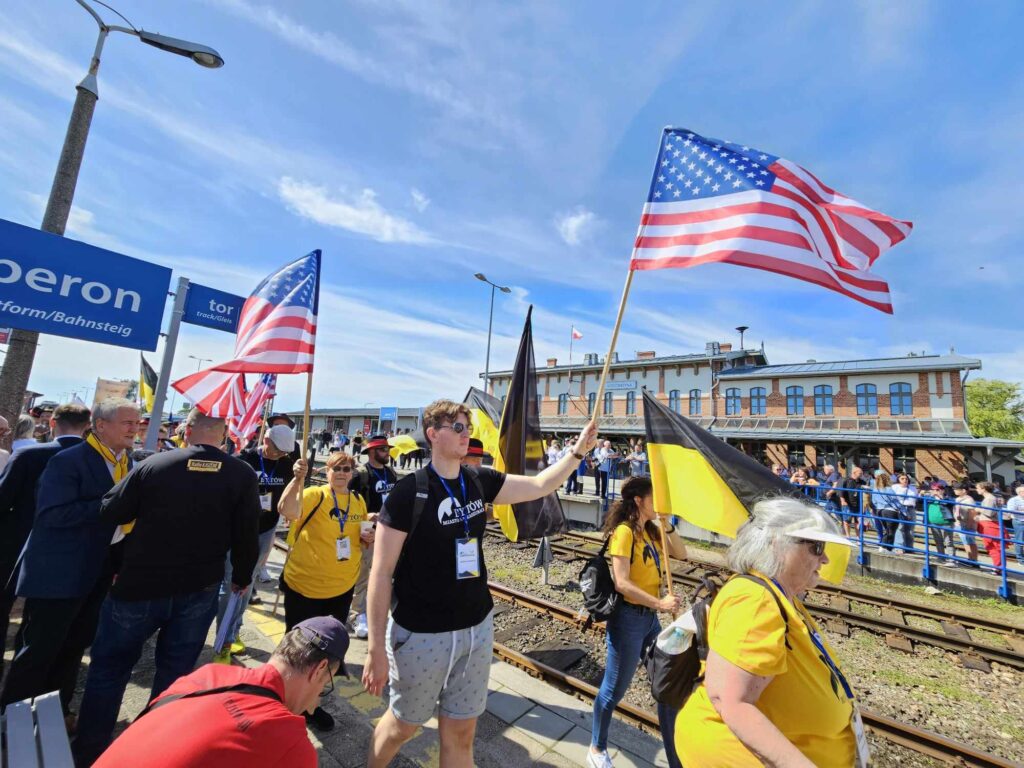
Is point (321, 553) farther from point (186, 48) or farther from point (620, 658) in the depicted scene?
point (186, 48)

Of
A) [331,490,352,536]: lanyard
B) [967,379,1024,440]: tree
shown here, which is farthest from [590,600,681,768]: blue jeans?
[967,379,1024,440]: tree

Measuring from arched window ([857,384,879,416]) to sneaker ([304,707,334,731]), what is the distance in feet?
121

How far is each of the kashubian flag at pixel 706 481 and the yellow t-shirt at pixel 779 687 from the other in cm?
174

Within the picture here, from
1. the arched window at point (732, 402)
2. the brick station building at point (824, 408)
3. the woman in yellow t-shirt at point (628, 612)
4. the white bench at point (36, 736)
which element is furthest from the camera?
the arched window at point (732, 402)

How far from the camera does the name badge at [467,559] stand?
8.25 feet

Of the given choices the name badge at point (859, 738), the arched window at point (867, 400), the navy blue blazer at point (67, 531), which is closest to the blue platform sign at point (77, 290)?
the navy blue blazer at point (67, 531)

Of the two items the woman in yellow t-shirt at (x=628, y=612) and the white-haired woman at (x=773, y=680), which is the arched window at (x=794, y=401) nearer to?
the woman in yellow t-shirt at (x=628, y=612)

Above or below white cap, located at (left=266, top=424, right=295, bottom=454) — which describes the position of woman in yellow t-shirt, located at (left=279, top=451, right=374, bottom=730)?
below

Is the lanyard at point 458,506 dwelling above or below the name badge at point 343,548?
above

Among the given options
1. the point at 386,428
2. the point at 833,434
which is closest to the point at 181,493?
the point at 833,434

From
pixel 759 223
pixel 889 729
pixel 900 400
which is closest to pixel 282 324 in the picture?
pixel 759 223

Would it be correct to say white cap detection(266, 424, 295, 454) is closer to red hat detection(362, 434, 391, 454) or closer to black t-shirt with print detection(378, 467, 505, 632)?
red hat detection(362, 434, 391, 454)

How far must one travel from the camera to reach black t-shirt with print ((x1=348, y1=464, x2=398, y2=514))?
16.3 ft

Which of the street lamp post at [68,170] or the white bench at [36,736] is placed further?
the street lamp post at [68,170]
